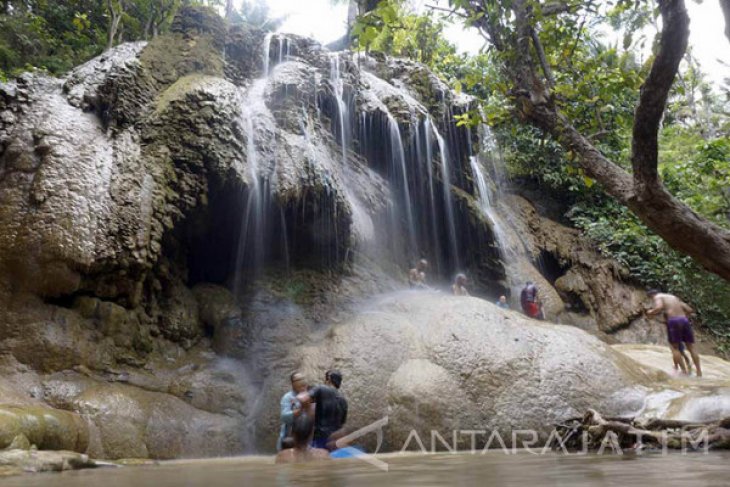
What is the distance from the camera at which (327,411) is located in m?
6.17

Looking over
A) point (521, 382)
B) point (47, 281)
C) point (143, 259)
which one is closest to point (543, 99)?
point (521, 382)

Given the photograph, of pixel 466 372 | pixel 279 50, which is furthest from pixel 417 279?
pixel 279 50

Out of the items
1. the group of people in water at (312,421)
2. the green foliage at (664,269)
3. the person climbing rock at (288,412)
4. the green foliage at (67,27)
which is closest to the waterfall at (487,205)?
the green foliage at (664,269)

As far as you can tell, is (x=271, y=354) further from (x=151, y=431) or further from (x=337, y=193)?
(x=337, y=193)

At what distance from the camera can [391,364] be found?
26.0ft

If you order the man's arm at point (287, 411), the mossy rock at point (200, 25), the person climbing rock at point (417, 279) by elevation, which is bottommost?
the man's arm at point (287, 411)

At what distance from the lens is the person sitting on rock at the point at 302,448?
516cm

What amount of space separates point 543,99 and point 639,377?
4499 mm

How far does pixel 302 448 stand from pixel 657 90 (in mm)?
4485

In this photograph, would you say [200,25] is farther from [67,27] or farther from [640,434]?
[640,434]

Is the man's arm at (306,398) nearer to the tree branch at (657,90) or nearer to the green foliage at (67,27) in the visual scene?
the tree branch at (657,90)

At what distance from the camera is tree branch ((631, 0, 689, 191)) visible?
4285 mm

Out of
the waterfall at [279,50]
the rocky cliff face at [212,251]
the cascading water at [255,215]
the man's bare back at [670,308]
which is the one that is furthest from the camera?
the waterfall at [279,50]

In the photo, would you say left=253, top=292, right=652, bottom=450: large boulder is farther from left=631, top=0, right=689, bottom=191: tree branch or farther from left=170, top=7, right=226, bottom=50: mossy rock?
left=170, top=7, right=226, bottom=50: mossy rock
